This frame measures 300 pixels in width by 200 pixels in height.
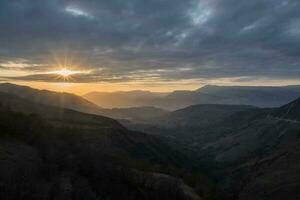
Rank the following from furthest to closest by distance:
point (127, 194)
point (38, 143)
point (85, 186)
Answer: point (38, 143) → point (127, 194) → point (85, 186)

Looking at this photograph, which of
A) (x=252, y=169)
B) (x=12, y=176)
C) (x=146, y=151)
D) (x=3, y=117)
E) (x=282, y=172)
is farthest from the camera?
(x=146, y=151)

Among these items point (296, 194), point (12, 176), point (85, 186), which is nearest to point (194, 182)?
point (296, 194)

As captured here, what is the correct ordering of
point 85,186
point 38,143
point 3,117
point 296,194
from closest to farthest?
point 85,186
point 38,143
point 3,117
point 296,194

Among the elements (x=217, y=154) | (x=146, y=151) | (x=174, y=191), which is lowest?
(x=217, y=154)

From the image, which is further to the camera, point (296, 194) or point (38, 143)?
point (296, 194)

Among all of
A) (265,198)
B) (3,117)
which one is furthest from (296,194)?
(3,117)

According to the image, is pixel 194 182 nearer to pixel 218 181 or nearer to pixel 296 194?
pixel 296 194

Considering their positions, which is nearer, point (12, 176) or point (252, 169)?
point (12, 176)

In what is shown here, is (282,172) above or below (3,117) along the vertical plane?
below

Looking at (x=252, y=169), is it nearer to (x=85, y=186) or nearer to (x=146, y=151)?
(x=146, y=151)
